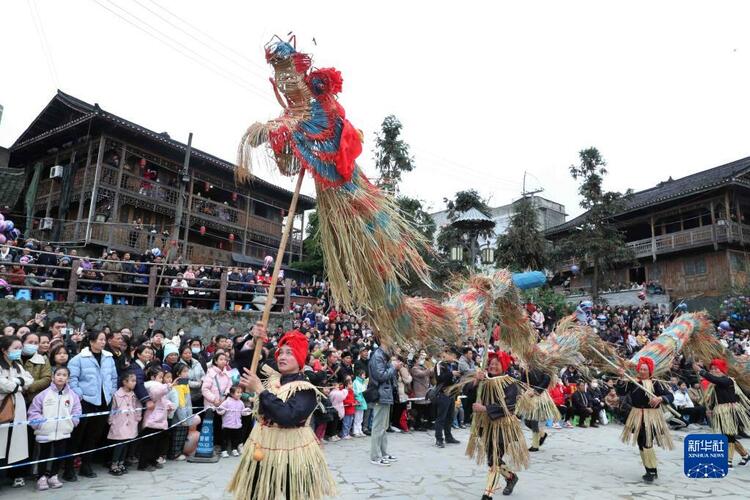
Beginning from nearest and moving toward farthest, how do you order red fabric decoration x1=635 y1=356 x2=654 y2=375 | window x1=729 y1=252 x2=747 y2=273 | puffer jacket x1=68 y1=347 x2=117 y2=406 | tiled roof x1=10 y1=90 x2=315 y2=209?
puffer jacket x1=68 y1=347 x2=117 y2=406 → red fabric decoration x1=635 y1=356 x2=654 y2=375 → tiled roof x1=10 y1=90 x2=315 y2=209 → window x1=729 y1=252 x2=747 y2=273

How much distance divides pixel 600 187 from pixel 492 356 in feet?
64.7

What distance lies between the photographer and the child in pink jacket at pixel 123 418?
5.71 meters

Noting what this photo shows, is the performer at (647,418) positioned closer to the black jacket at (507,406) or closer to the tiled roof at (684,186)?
the black jacket at (507,406)

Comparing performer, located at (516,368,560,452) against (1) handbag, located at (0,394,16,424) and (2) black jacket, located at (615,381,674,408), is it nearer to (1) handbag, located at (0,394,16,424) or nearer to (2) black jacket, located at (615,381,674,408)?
(2) black jacket, located at (615,381,674,408)

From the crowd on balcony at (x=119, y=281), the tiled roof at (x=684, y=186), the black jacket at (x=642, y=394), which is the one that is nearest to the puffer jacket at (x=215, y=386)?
the black jacket at (x=642, y=394)

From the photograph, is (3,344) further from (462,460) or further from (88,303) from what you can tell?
(88,303)

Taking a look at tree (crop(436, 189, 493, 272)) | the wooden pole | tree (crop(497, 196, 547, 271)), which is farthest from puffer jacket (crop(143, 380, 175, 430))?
tree (crop(497, 196, 547, 271))

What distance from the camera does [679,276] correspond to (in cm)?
2386

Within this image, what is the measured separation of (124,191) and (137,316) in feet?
26.3

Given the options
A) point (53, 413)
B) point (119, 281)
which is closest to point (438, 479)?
point (53, 413)

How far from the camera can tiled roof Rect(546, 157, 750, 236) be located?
22486 millimetres

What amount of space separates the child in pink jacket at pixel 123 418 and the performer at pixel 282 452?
298 centimetres

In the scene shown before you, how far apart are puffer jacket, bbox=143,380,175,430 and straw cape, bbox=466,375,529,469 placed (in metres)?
3.73

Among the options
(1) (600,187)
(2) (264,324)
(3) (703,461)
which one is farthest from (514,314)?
(1) (600,187)
